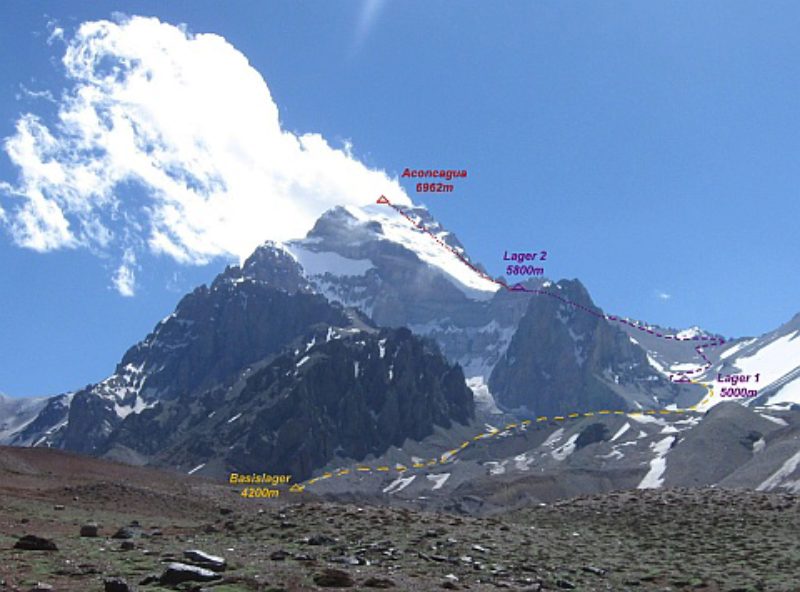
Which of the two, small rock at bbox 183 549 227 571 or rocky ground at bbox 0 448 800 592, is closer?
rocky ground at bbox 0 448 800 592

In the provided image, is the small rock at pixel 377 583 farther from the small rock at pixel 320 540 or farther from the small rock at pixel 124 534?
the small rock at pixel 124 534

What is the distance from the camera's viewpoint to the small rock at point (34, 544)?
28.8 metres

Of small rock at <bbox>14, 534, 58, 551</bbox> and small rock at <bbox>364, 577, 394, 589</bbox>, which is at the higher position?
small rock at <bbox>14, 534, 58, 551</bbox>

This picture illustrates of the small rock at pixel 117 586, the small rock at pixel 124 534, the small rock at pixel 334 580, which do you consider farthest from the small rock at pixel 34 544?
the small rock at pixel 334 580

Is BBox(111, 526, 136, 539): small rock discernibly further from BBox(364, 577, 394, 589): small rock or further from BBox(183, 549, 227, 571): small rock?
BBox(364, 577, 394, 589): small rock

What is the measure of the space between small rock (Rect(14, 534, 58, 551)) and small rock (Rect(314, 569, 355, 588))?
9426 millimetres

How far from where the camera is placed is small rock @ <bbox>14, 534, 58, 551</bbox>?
1136 inches

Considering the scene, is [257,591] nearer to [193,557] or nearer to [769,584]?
[193,557]

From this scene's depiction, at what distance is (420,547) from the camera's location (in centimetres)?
3628

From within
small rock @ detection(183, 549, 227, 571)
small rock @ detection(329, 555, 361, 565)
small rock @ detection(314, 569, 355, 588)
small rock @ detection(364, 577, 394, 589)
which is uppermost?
small rock @ detection(183, 549, 227, 571)

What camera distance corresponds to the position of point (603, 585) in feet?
106

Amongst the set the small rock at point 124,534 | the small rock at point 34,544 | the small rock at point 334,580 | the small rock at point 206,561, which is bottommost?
the small rock at point 334,580

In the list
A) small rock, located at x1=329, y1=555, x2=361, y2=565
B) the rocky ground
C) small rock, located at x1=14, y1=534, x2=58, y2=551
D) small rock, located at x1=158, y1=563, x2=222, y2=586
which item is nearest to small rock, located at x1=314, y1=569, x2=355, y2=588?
the rocky ground

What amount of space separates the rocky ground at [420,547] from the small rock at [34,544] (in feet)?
0.22
